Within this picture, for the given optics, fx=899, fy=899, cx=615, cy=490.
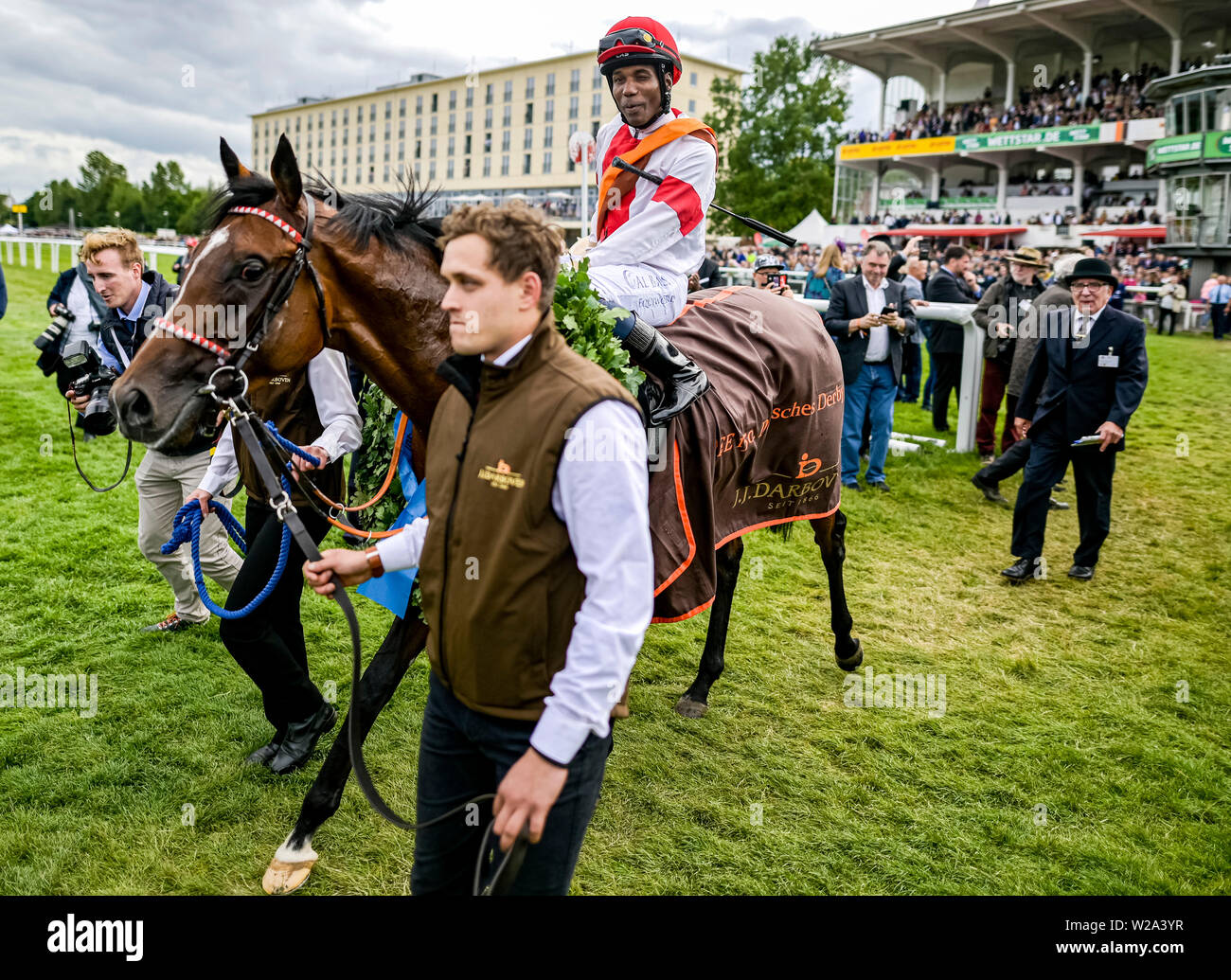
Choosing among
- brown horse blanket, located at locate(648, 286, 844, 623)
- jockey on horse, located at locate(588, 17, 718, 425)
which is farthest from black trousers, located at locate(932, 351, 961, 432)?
jockey on horse, located at locate(588, 17, 718, 425)

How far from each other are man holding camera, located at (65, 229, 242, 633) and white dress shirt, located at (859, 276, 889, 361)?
595 cm

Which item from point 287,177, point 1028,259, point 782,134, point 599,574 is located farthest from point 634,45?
point 782,134

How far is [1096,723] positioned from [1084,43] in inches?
1902

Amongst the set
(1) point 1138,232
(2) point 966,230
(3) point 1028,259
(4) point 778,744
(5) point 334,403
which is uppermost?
(2) point 966,230

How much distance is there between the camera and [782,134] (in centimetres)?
4609

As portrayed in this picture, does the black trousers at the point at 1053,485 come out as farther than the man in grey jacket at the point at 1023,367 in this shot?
No

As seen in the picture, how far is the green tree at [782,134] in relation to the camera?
45.2 metres

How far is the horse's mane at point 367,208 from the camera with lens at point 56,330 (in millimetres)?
3583

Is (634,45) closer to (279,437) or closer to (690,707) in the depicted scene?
(279,437)

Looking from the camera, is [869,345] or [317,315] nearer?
[317,315]

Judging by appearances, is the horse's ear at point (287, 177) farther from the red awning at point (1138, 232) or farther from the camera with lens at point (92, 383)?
the red awning at point (1138, 232)

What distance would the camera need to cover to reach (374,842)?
3410 mm

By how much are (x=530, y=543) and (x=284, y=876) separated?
2035 millimetres

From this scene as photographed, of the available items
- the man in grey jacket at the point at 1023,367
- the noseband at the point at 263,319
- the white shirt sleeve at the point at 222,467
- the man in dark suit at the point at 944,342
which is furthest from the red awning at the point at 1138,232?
the noseband at the point at 263,319
